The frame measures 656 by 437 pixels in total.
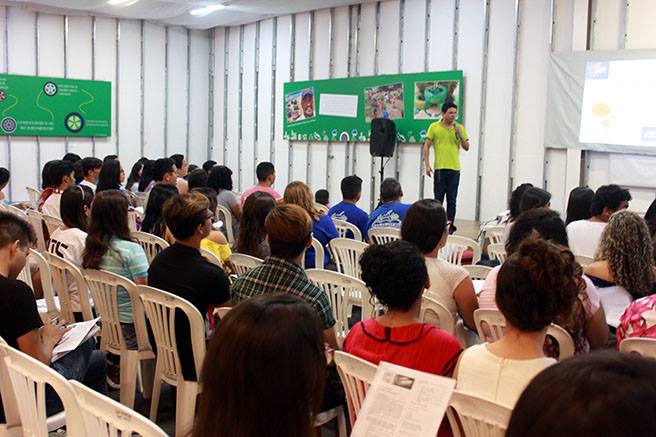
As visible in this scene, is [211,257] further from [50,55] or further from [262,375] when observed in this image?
[50,55]

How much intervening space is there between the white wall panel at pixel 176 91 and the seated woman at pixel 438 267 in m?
11.2

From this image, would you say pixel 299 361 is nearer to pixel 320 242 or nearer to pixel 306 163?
pixel 320 242

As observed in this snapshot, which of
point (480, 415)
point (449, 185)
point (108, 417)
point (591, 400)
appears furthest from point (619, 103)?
point (591, 400)

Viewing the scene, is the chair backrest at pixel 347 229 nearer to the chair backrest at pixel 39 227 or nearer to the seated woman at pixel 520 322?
the chair backrest at pixel 39 227

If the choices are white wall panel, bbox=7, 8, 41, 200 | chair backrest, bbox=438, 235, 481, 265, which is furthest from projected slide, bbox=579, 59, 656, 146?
white wall panel, bbox=7, 8, 41, 200

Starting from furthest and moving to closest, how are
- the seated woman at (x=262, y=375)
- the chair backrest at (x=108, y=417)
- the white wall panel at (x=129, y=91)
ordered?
the white wall panel at (x=129, y=91) < the chair backrest at (x=108, y=417) < the seated woman at (x=262, y=375)

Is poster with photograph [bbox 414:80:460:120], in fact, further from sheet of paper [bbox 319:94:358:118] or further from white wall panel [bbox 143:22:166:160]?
white wall panel [bbox 143:22:166:160]

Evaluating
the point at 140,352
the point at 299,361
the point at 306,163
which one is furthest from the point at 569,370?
the point at 306,163

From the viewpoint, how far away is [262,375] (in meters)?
1.25

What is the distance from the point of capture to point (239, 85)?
13.7 meters

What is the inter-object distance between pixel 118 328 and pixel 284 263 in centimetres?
117

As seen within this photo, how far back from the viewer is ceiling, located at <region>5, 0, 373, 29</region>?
1088 centimetres

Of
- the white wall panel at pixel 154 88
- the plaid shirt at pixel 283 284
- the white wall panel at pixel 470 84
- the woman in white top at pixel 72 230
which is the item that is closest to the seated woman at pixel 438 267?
the plaid shirt at pixel 283 284

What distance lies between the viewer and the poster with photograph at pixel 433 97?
980 cm
